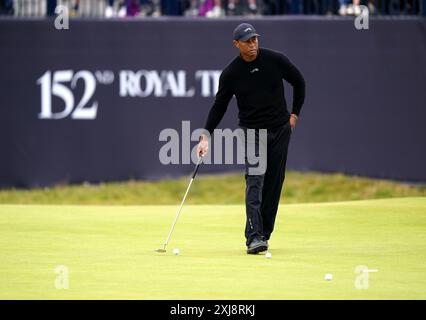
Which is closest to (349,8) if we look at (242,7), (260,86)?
(242,7)

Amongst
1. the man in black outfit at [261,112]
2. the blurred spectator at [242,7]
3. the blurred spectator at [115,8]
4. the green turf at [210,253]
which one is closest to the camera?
the green turf at [210,253]

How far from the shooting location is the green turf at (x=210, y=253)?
935cm

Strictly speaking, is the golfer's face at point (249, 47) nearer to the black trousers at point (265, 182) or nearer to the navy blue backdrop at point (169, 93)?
the black trousers at point (265, 182)

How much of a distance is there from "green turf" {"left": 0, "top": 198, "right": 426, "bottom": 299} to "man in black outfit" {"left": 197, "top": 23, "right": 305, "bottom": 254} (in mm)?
399

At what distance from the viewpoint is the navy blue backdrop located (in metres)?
20.1

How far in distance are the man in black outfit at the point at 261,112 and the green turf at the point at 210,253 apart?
1.31 feet

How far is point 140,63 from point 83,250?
8.59m

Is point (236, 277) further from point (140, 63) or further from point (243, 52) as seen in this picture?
point (140, 63)

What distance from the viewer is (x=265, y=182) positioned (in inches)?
469

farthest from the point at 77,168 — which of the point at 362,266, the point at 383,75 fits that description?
the point at 362,266

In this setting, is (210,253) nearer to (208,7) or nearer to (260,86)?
(260,86)

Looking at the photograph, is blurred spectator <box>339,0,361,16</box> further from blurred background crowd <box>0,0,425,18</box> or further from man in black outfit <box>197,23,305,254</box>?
man in black outfit <box>197,23,305,254</box>

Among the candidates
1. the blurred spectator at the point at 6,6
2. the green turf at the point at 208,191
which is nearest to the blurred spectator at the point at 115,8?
the blurred spectator at the point at 6,6

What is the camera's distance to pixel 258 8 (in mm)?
20734
